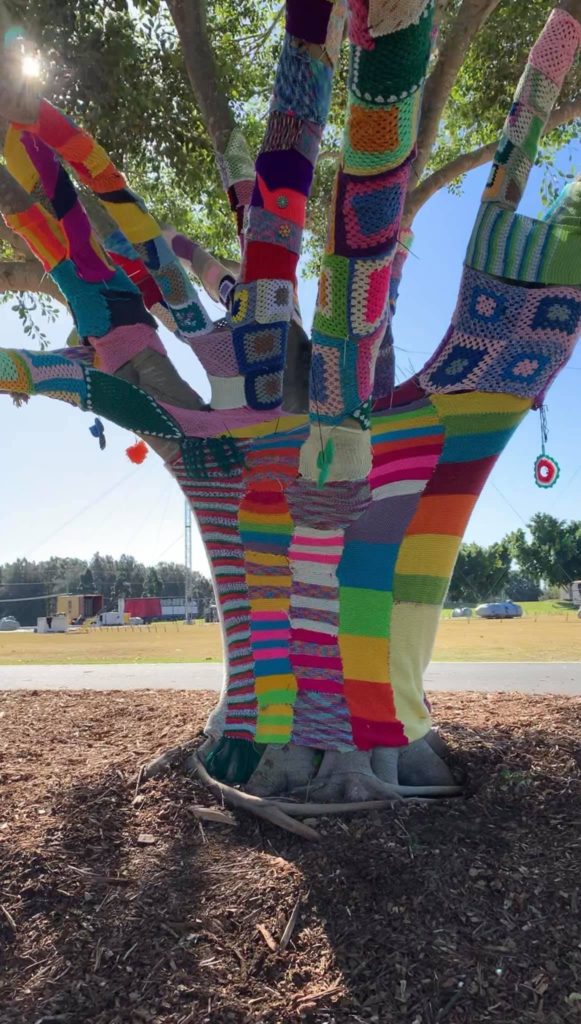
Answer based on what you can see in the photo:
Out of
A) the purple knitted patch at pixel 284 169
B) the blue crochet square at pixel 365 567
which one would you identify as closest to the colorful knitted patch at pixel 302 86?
the purple knitted patch at pixel 284 169

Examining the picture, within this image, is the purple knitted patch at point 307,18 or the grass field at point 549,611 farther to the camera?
the grass field at point 549,611

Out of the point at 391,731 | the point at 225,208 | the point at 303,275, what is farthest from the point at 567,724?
the point at 303,275

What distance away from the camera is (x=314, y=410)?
2.59 metres

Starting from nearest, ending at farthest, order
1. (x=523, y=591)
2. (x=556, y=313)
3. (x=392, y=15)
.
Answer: (x=392, y=15) < (x=556, y=313) < (x=523, y=591)

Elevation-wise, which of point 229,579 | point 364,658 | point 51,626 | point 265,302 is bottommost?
point 51,626

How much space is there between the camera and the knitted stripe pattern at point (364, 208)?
1.95m

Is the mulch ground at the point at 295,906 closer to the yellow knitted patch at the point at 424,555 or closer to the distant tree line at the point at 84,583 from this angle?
the yellow knitted patch at the point at 424,555

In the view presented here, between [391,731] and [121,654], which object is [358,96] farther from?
[121,654]

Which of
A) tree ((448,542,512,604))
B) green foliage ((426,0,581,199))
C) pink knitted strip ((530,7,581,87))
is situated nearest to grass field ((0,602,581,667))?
green foliage ((426,0,581,199))

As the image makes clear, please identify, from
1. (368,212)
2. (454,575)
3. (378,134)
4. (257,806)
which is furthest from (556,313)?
(454,575)

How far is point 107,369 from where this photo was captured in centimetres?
305

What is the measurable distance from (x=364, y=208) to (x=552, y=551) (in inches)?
1430

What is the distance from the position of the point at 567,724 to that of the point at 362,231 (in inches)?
92.7

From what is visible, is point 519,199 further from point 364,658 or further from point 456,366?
point 364,658
